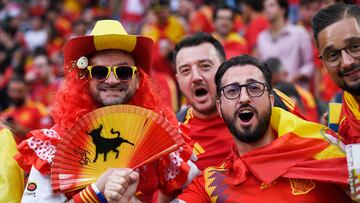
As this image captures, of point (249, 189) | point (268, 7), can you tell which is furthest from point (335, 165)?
point (268, 7)

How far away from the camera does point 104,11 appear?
1675cm

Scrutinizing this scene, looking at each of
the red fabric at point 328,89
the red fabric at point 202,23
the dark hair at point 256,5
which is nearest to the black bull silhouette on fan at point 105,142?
the red fabric at point 328,89

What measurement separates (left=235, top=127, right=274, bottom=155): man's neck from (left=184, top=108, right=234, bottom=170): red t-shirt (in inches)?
35.0

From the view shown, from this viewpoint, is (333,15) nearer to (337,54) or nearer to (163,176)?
(337,54)

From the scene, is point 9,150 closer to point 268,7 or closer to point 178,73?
point 178,73

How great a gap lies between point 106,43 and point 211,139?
1.38m

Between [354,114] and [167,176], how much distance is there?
1209mm

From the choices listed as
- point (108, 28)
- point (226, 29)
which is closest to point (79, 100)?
point (108, 28)

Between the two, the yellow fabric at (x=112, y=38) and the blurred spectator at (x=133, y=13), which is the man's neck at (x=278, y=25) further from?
the blurred spectator at (x=133, y=13)

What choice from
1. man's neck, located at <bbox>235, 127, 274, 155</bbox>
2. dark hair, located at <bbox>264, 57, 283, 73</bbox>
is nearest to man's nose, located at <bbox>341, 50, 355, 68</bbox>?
man's neck, located at <bbox>235, 127, 274, 155</bbox>

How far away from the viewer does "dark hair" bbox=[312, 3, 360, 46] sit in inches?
171

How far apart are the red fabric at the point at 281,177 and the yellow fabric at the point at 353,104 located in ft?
1.12

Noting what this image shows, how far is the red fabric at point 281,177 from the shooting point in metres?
4.12

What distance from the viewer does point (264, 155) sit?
4.30m
